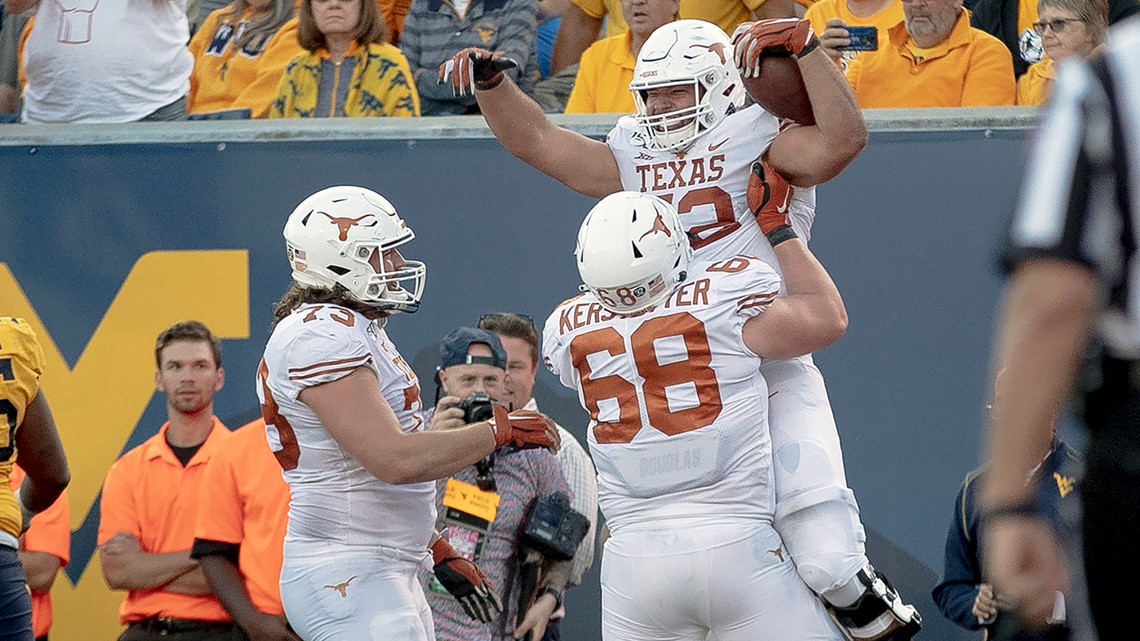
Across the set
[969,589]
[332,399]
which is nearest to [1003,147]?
[969,589]

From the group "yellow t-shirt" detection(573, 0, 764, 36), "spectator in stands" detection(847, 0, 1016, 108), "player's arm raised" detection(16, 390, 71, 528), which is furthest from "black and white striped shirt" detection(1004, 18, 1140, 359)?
"yellow t-shirt" detection(573, 0, 764, 36)

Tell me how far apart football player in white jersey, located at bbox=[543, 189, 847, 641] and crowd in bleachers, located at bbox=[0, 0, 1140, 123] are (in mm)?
2160

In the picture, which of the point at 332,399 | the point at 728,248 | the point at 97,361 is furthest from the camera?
the point at 97,361

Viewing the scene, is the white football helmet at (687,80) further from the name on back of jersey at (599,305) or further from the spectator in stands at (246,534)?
the spectator in stands at (246,534)

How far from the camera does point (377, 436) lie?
4.43 m

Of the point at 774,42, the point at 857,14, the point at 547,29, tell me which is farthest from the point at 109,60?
the point at 774,42

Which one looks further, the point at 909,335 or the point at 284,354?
the point at 909,335

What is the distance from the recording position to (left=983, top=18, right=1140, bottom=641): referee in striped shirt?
2230 millimetres

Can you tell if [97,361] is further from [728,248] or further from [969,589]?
[969,589]

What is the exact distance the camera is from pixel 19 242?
704cm

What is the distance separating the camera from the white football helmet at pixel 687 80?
4.83 m

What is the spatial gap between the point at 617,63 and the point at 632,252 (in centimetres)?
276

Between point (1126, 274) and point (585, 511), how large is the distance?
12.8 feet

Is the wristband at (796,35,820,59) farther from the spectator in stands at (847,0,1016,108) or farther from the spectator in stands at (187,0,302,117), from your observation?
the spectator in stands at (187,0,302,117)
